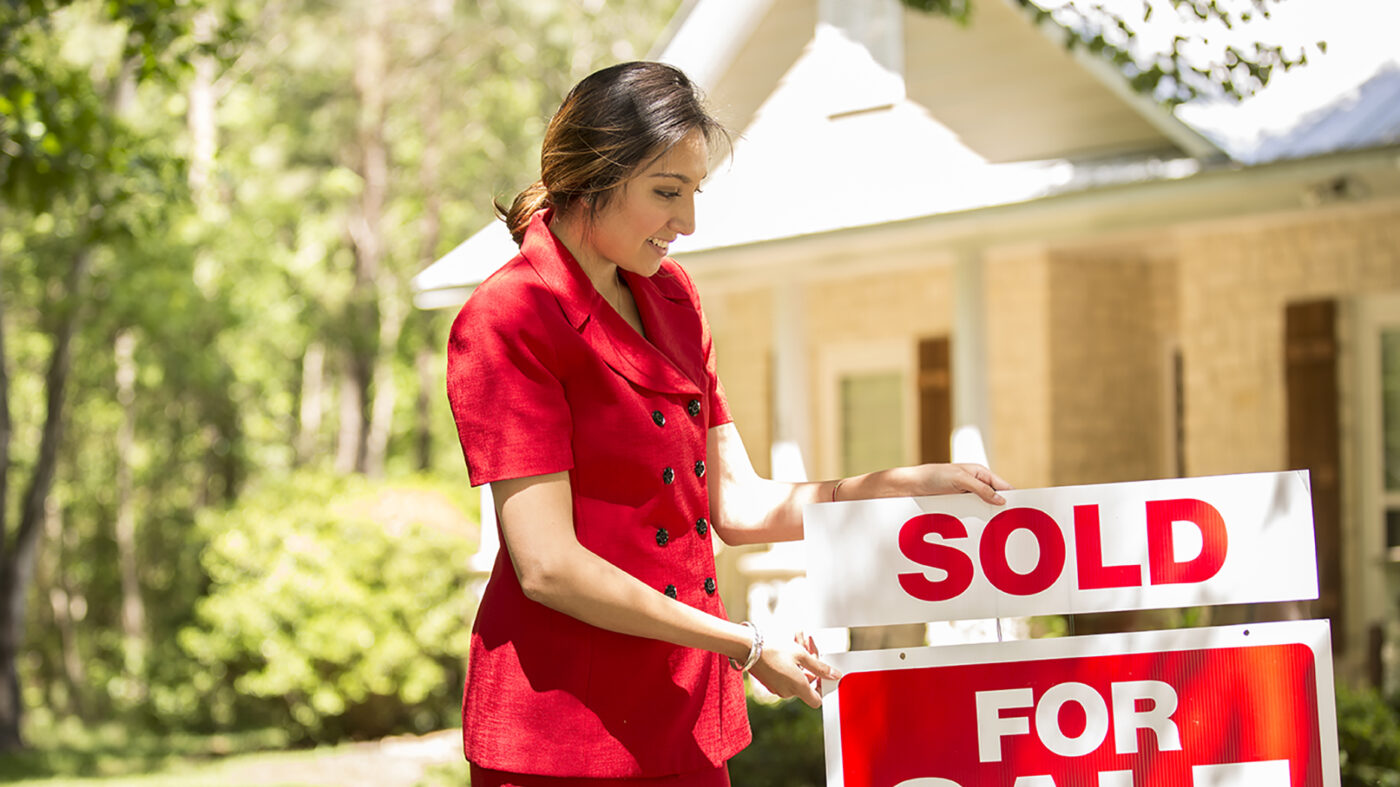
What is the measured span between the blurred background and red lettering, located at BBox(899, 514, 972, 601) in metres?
0.80

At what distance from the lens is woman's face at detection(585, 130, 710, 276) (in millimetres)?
2213

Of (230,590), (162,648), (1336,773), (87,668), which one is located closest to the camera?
(1336,773)

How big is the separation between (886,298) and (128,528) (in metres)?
17.5

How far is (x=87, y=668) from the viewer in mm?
27766

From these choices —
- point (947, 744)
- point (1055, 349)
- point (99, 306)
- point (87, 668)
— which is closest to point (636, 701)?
point (947, 744)

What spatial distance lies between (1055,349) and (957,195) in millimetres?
2701

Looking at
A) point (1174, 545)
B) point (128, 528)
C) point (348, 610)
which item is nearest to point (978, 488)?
point (1174, 545)

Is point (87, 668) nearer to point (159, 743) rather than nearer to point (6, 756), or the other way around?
point (159, 743)

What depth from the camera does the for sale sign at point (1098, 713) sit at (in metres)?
2.57

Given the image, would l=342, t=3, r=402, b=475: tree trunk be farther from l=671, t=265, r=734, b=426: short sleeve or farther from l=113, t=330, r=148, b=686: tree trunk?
l=671, t=265, r=734, b=426: short sleeve

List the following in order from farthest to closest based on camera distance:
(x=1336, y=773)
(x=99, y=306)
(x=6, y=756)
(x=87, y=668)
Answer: (x=87, y=668)
(x=99, y=306)
(x=6, y=756)
(x=1336, y=773)

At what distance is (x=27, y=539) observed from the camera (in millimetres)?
14359

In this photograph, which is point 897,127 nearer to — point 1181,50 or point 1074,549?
point 1181,50

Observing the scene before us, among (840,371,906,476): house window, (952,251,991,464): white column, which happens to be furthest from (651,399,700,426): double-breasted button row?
(840,371,906,476): house window
